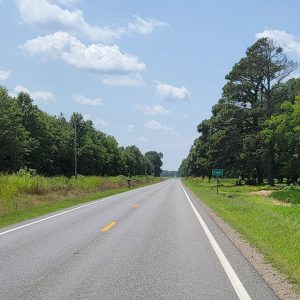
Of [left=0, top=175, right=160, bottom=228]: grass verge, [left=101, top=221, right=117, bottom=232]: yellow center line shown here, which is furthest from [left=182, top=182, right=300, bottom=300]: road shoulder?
[left=0, top=175, right=160, bottom=228]: grass verge

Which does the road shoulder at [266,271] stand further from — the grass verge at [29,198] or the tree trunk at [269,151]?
the tree trunk at [269,151]

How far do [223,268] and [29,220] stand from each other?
1174 cm

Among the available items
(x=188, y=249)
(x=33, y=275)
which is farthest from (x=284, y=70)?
(x=33, y=275)

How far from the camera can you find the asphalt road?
24.1 feet

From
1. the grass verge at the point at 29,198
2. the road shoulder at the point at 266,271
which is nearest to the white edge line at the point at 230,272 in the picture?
the road shoulder at the point at 266,271

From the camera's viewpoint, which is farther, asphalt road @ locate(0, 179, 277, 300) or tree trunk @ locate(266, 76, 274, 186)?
tree trunk @ locate(266, 76, 274, 186)

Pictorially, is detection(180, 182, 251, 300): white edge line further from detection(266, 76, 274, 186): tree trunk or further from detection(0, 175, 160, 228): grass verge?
detection(266, 76, 274, 186): tree trunk

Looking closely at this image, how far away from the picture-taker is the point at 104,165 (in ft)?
402

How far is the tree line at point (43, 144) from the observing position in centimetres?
6962

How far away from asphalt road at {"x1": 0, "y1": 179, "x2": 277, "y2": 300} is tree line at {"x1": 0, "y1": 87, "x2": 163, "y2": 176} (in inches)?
1625

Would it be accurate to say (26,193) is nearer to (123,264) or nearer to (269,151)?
(123,264)

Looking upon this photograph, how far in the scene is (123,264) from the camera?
9.59m

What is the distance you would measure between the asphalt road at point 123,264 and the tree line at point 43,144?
41281 millimetres

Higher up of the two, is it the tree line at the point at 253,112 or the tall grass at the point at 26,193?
the tree line at the point at 253,112
